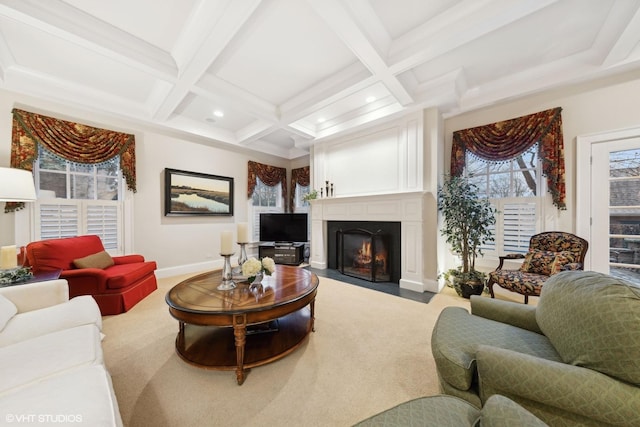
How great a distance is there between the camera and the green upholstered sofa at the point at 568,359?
2.79 ft

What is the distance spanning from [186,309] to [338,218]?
10.2 feet

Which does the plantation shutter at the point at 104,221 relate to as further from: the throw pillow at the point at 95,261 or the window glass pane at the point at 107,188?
the throw pillow at the point at 95,261

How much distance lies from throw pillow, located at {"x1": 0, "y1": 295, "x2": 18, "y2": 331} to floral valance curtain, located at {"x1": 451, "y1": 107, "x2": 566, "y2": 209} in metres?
4.75

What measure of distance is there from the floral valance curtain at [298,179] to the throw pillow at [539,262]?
4172 millimetres

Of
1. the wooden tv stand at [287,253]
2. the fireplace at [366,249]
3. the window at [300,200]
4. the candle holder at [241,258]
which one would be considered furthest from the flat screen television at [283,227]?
the candle holder at [241,258]

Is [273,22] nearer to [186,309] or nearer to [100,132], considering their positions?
[186,309]

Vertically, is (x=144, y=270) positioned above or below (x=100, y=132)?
below

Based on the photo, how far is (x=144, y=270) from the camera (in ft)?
9.86

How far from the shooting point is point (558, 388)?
900 mm

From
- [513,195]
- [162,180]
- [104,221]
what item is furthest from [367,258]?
[104,221]

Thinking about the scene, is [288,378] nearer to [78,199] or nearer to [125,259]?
[125,259]

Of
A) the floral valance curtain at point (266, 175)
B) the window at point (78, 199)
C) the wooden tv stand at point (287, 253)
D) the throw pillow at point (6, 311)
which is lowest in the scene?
the wooden tv stand at point (287, 253)

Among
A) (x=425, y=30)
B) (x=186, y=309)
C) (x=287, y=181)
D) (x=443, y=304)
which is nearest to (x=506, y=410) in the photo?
(x=186, y=309)

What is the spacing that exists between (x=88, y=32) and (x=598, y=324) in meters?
4.09
